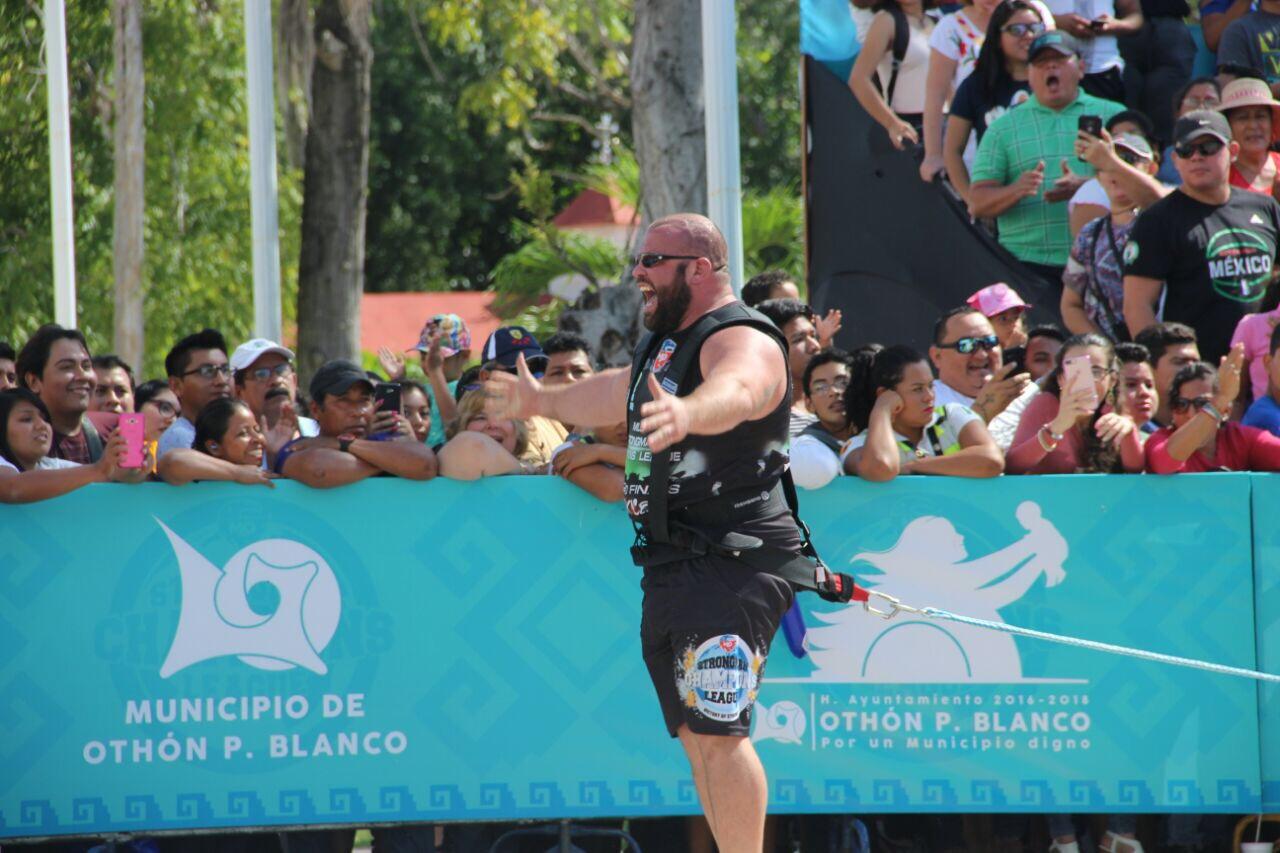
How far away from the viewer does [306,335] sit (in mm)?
15188

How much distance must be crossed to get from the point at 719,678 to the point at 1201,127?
3877mm

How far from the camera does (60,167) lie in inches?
404

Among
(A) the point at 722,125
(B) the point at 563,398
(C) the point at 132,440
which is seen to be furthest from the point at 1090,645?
(A) the point at 722,125

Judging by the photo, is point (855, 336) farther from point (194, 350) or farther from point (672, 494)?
point (672, 494)

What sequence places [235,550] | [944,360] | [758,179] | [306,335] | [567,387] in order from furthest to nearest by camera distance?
[758,179] → [306,335] → [944,360] → [235,550] → [567,387]

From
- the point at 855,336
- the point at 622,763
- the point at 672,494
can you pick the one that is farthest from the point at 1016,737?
the point at 855,336

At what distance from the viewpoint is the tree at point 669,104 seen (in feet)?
35.1

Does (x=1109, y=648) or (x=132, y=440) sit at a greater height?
(x=132, y=440)

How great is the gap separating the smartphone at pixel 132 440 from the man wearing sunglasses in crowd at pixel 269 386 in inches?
52.3

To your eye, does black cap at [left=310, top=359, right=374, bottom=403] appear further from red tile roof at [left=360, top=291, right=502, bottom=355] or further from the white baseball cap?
red tile roof at [left=360, top=291, right=502, bottom=355]

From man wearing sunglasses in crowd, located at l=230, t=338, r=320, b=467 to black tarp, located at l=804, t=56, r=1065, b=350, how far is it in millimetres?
3213

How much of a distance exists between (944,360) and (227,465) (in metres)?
2.88

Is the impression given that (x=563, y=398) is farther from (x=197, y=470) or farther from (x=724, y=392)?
(x=197, y=470)

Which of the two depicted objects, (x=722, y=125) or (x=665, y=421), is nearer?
(x=665, y=421)
